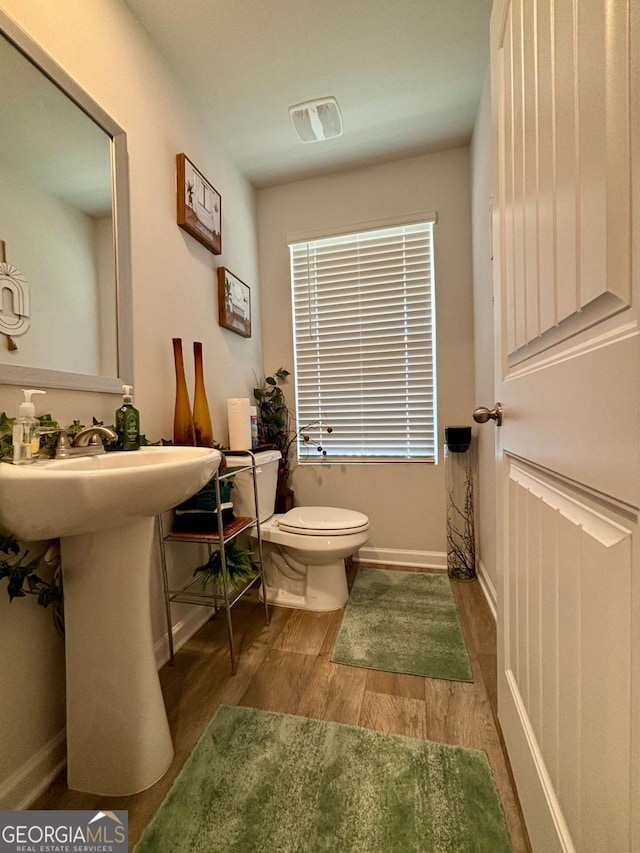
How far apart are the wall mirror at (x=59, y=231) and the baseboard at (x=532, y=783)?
1.40 meters

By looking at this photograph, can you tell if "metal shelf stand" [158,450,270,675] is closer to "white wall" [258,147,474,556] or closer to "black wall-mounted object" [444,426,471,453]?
"white wall" [258,147,474,556]

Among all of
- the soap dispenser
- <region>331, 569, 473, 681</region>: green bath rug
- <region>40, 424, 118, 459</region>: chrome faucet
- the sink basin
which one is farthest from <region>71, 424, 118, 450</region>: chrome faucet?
<region>331, 569, 473, 681</region>: green bath rug

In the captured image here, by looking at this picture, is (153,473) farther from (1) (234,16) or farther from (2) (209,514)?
(1) (234,16)

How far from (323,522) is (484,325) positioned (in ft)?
4.14

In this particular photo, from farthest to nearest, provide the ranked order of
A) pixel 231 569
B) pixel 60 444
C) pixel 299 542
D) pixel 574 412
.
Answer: pixel 299 542 → pixel 231 569 → pixel 60 444 → pixel 574 412

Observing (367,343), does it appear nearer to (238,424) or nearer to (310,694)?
(238,424)

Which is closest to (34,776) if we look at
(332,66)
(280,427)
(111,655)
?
(111,655)

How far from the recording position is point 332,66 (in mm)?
1533

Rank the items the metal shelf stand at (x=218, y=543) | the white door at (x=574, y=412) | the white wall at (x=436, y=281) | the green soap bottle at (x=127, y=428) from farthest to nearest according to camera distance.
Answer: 1. the white wall at (x=436, y=281)
2. the metal shelf stand at (x=218, y=543)
3. the green soap bottle at (x=127, y=428)
4. the white door at (x=574, y=412)

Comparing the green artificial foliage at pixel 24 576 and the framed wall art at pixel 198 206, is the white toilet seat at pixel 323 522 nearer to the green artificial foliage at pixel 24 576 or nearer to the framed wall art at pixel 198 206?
the green artificial foliage at pixel 24 576

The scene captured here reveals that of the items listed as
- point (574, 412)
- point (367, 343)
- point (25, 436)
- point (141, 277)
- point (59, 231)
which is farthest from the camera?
point (367, 343)

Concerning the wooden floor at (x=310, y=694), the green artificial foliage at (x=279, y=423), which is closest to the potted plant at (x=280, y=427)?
the green artificial foliage at (x=279, y=423)

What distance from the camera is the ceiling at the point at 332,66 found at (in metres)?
1.33

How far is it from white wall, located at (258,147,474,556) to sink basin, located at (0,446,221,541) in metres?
1.59
